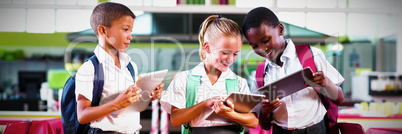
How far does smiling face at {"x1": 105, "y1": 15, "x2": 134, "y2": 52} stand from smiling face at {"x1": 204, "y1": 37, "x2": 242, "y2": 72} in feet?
1.66

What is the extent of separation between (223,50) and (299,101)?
612mm

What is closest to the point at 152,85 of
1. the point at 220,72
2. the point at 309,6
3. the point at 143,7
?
the point at 220,72

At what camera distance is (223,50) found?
5.91 ft

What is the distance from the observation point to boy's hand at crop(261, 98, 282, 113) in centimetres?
185

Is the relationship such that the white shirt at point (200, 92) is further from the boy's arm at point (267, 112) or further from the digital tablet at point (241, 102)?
the boy's arm at point (267, 112)

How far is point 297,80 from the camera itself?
1.73 meters

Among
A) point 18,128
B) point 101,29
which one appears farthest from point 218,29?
point 18,128

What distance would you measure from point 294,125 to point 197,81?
26.6 inches

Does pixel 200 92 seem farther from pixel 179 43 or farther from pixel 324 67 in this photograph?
pixel 179 43

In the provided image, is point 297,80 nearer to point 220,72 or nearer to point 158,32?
point 220,72

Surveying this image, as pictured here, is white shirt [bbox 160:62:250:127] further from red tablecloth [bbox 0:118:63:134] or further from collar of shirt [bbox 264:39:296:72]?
red tablecloth [bbox 0:118:63:134]

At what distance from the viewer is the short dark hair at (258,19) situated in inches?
73.7

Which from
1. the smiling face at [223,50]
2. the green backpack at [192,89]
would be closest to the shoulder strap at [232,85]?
the green backpack at [192,89]

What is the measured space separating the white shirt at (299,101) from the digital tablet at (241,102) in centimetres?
25
